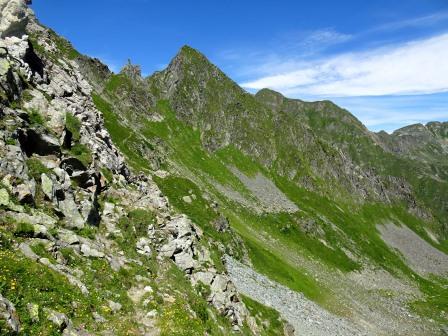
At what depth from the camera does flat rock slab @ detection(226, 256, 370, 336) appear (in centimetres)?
5666

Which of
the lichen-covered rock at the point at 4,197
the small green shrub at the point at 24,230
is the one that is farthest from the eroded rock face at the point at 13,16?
the small green shrub at the point at 24,230

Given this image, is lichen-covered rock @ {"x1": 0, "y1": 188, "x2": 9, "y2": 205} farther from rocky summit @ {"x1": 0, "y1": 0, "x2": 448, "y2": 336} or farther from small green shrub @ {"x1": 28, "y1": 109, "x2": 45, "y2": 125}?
small green shrub @ {"x1": 28, "y1": 109, "x2": 45, "y2": 125}

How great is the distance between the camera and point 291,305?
63312 mm

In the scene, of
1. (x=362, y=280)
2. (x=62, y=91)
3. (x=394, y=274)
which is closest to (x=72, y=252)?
(x=62, y=91)

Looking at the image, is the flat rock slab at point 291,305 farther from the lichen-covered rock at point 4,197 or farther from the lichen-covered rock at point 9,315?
the lichen-covered rock at point 9,315

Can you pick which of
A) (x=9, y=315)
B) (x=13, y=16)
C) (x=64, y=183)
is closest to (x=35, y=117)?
(x=64, y=183)

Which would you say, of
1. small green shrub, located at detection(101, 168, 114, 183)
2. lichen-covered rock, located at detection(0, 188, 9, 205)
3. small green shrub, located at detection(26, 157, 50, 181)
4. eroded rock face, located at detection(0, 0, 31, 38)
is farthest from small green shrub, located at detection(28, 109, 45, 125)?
eroded rock face, located at detection(0, 0, 31, 38)

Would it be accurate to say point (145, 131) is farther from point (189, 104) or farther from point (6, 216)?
point (6, 216)

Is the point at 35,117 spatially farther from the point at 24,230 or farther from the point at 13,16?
the point at 24,230

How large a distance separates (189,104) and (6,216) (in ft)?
552

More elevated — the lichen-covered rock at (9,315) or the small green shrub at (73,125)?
the small green shrub at (73,125)

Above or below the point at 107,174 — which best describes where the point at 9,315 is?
below

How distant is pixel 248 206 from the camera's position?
12875 cm

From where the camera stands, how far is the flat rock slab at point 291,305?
56656 millimetres
